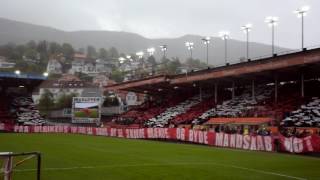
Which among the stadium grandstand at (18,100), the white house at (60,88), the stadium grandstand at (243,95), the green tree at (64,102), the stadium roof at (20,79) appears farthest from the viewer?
the white house at (60,88)

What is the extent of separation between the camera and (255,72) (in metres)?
51.7

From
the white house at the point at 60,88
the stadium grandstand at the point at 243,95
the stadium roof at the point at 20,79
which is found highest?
the white house at the point at 60,88

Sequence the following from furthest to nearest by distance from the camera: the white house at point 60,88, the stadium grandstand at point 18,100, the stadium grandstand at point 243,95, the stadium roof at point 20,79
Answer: the white house at point 60,88 → the stadium grandstand at point 18,100 → the stadium roof at point 20,79 → the stadium grandstand at point 243,95

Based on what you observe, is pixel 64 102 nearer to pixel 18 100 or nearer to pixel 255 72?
pixel 18 100

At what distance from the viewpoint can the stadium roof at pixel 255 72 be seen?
4547 centimetres

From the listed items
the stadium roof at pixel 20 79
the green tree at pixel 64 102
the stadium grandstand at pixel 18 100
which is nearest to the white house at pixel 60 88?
the green tree at pixel 64 102

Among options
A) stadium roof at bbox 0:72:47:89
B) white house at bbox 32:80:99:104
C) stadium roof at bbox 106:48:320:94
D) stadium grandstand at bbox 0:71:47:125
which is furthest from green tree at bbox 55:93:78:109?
stadium roof at bbox 106:48:320:94

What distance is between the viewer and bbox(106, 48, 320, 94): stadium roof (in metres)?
45.5

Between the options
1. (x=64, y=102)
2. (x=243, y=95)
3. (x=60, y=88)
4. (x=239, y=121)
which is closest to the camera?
(x=239, y=121)

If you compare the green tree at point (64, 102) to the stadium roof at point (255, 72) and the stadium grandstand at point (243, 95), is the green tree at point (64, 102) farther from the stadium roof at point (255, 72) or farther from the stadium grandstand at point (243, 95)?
the stadium roof at point (255, 72)

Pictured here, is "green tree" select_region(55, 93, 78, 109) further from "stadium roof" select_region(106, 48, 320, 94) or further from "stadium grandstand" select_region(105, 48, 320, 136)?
"stadium roof" select_region(106, 48, 320, 94)

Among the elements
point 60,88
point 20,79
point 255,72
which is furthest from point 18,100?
point 60,88

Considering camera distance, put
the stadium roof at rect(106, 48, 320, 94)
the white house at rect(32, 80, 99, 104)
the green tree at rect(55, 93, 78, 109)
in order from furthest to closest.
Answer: the white house at rect(32, 80, 99, 104) < the green tree at rect(55, 93, 78, 109) < the stadium roof at rect(106, 48, 320, 94)

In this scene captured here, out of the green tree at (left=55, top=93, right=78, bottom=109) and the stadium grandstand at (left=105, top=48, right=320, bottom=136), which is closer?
the stadium grandstand at (left=105, top=48, right=320, bottom=136)
